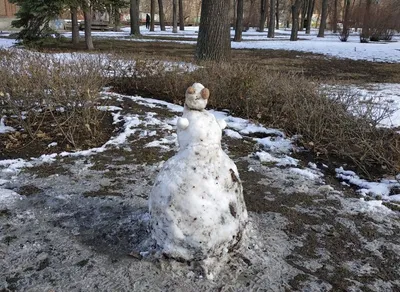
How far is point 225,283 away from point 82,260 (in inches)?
43.9

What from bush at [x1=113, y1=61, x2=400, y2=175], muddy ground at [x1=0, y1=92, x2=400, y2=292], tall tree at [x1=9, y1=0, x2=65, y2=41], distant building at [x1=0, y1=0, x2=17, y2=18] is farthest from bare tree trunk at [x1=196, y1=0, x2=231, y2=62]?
distant building at [x1=0, y1=0, x2=17, y2=18]

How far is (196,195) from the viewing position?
2.81 m

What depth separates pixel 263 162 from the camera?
5.34 m

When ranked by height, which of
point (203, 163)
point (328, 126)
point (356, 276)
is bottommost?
point (356, 276)

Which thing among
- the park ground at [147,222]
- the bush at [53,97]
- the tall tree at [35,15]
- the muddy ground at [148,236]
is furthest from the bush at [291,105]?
the tall tree at [35,15]

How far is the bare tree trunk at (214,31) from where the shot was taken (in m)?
11.2

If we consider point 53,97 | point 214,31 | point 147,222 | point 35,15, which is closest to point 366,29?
point 214,31

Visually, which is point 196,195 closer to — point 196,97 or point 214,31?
point 196,97

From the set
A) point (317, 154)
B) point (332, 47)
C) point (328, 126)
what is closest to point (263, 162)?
point (317, 154)

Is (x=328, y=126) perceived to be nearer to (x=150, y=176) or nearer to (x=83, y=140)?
(x=150, y=176)

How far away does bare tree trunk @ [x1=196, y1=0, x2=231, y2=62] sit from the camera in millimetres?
11227

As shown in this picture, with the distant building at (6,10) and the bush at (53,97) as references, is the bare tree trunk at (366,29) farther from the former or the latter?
the distant building at (6,10)

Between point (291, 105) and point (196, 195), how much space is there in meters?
3.72

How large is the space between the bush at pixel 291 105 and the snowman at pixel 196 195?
2.61 meters
